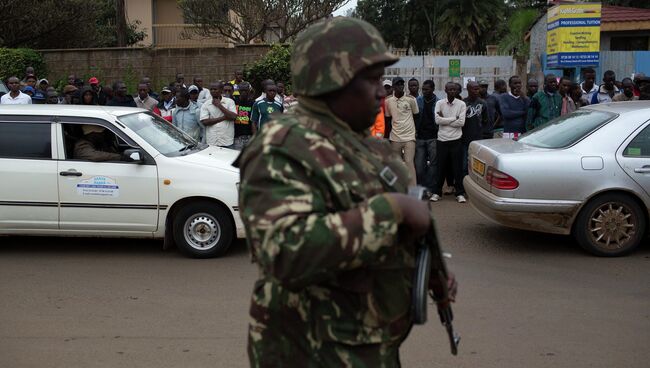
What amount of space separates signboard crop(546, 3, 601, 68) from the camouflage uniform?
14501 mm

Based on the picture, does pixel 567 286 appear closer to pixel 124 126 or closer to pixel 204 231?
pixel 204 231

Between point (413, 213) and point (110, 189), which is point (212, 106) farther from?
point (413, 213)

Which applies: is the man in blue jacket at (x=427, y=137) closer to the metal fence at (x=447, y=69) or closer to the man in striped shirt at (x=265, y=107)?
the man in striped shirt at (x=265, y=107)

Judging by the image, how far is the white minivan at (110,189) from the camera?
23.3ft

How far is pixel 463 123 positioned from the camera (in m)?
10.1

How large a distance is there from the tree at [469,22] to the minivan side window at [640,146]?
120 ft

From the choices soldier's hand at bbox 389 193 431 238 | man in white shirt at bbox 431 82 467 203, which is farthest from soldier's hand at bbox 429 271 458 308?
man in white shirt at bbox 431 82 467 203

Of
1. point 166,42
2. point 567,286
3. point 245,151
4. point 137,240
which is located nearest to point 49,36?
point 166,42

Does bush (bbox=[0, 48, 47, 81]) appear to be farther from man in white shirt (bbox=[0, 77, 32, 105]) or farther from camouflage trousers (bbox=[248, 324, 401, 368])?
camouflage trousers (bbox=[248, 324, 401, 368])

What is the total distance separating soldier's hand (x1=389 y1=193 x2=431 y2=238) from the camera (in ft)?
6.21

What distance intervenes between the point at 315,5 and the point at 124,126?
13788 millimetres

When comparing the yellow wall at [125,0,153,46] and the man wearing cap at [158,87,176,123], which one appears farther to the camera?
the yellow wall at [125,0,153,46]

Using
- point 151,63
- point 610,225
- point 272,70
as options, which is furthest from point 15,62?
point 610,225

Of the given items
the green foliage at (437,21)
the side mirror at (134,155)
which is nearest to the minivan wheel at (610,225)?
the side mirror at (134,155)
